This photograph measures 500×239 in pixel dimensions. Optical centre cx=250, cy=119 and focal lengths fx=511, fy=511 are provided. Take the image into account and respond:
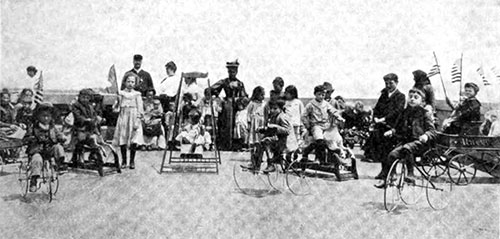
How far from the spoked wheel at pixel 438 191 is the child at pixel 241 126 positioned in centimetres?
171

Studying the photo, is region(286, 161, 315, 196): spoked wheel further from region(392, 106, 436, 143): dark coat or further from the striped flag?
the striped flag

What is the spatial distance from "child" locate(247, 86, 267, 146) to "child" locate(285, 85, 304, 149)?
212mm

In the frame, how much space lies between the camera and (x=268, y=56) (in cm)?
440

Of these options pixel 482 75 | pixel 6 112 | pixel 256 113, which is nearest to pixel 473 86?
pixel 482 75

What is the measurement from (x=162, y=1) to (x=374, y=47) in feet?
6.08

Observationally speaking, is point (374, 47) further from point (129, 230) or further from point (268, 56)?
point (129, 230)

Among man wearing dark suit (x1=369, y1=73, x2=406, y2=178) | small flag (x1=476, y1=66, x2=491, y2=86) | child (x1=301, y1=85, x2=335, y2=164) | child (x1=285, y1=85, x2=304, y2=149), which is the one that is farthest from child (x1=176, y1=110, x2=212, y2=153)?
small flag (x1=476, y1=66, x2=491, y2=86)

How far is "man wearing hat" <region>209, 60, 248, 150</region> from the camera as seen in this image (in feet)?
14.7

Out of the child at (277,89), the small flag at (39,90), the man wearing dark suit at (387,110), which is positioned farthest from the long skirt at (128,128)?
→ the man wearing dark suit at (387,110)

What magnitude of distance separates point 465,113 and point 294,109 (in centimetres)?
145

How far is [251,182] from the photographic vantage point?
4.36 meters

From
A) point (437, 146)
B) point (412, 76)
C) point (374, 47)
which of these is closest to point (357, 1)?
point (374, 47)

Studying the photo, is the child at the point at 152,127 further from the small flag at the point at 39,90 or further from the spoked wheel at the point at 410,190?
the spoked wheel at the point at 410,190

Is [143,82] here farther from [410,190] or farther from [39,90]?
[410,190]
